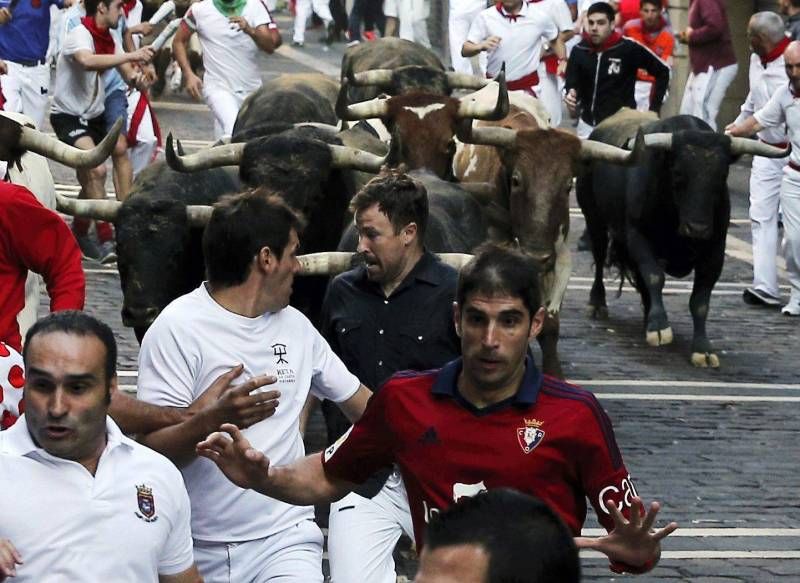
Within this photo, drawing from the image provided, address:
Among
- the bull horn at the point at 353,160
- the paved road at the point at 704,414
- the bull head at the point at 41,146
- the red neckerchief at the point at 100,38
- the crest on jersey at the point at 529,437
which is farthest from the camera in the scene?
the red neckerchief at the point at 100,38

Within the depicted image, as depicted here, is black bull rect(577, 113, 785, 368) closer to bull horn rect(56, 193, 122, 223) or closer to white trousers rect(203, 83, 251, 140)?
white trousers rect(203, 83, 251, 140)

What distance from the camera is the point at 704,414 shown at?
40.7 ft

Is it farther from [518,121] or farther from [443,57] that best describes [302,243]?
[443,57]

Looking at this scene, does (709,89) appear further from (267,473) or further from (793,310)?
(267,473)

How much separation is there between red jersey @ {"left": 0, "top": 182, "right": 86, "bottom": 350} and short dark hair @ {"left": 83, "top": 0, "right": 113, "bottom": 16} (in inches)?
324

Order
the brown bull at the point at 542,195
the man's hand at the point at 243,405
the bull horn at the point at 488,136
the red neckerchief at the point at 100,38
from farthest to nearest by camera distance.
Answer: the red neckerchief at the point at 100,38 → the bull horn at the point at 488,136 → the brown bull at the point at 542,195 → the man's hand at the point at 243,405

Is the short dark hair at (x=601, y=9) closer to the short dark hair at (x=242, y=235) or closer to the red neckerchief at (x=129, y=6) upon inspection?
the red neckerchief at (x=129, y=6)

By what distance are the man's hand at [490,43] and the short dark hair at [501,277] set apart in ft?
40.8

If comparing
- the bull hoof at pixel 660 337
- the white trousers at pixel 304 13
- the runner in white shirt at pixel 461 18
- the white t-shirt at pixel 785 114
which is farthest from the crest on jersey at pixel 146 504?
the white trousers at pixel 304 13

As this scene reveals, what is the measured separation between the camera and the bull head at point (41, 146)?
29.8 ft

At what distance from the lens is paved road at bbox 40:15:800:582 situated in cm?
936

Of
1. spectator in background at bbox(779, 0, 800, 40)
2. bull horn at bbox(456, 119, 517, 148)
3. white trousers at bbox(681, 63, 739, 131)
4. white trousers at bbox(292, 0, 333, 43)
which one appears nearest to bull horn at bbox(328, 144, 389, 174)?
bull horn at bbox(456, 119, 517, 148)

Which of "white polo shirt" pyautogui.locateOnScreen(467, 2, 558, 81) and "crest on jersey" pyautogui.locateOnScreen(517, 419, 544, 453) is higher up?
"crest on jersey" pyautogui.locateOnScreen(517, 419, 544, 453)

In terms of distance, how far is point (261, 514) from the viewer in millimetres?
6277
